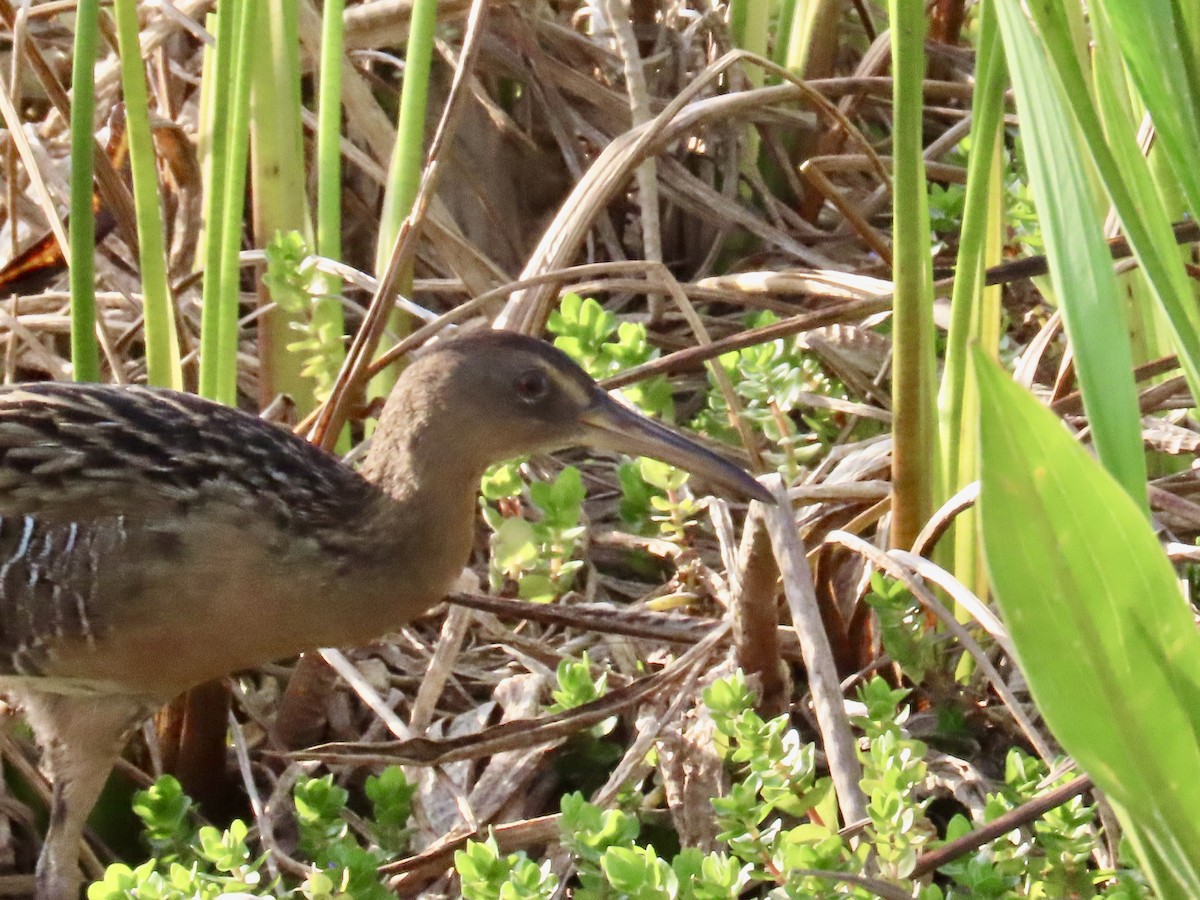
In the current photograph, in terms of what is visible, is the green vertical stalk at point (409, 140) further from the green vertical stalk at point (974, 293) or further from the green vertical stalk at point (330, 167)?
the green vertical stalk at point (974, 293)

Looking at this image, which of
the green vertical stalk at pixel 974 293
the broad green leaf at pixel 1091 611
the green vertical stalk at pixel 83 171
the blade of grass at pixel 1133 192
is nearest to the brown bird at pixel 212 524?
the green vertical stalk at pixel 83 171

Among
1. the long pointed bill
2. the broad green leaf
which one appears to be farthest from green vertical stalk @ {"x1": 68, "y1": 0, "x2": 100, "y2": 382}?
the broad green leaf

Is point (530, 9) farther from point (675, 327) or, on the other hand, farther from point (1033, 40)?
point (1033, 40)

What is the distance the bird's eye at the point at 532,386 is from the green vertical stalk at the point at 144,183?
453 mm

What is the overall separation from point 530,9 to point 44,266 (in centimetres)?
97

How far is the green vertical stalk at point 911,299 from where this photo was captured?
1.51m

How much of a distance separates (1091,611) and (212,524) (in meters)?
1.19

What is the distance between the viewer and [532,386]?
1.93 meters

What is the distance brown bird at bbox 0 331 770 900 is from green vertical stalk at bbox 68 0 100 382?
0.10 metres

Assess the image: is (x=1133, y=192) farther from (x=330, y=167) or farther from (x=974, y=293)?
(x=330, y=167)

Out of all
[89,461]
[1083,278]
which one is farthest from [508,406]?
[1083,278]

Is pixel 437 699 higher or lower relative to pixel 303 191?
lower

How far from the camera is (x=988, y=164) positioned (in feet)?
5.21

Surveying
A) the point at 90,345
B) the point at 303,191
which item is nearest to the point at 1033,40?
the point at 90,345
